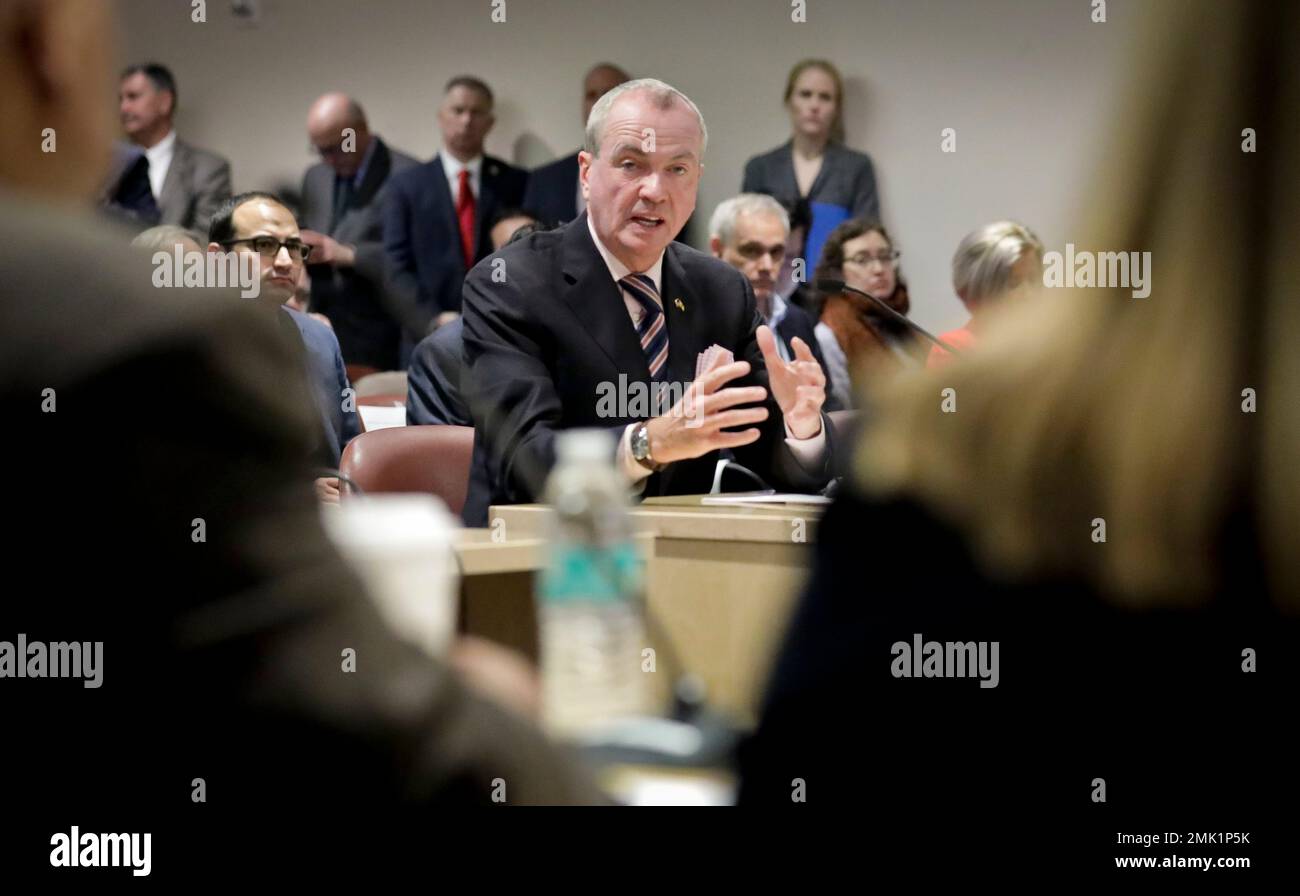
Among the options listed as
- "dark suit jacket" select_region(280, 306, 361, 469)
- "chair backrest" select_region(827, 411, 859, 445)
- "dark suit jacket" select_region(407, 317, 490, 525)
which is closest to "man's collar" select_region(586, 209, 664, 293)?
"chair backrest" select_region(827, 411, 859, 445)

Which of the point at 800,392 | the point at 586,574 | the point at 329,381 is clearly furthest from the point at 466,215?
the point at 586,574

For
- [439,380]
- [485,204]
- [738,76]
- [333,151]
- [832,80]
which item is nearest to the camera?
[439,380]

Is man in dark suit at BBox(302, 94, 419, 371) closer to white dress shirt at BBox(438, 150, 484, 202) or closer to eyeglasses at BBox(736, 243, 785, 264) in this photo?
white dress shirt at BBox(438, 150, 484, 202)

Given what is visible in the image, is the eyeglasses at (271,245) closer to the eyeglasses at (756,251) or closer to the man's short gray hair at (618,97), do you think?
the man's short gray hair at (618,97)

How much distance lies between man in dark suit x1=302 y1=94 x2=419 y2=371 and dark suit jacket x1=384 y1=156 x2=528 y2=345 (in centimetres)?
8

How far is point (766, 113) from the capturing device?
673 centimetres

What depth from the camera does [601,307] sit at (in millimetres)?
2824

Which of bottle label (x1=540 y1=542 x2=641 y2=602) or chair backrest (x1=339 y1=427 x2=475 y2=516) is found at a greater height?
chair backrest (x1=339 y1=427 x2=475 y2=516)

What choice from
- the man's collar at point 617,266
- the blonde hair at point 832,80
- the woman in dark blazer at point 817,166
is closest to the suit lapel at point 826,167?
the woman in dark blazer at point 817,166

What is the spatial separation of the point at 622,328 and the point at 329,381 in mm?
964

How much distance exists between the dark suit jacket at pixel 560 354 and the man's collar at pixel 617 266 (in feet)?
0.04

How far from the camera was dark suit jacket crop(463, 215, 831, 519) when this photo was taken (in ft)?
8.91

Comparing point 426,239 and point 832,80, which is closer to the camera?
point 426,239

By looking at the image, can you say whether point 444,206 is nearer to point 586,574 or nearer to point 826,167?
point 826,167
